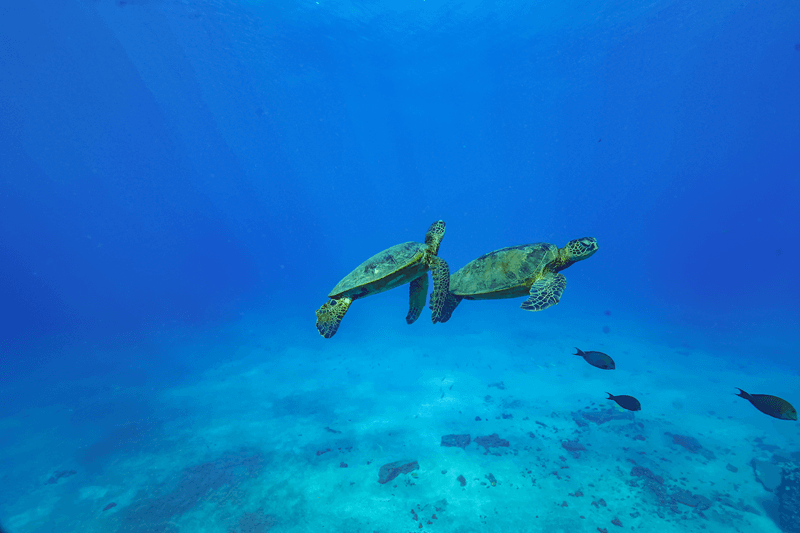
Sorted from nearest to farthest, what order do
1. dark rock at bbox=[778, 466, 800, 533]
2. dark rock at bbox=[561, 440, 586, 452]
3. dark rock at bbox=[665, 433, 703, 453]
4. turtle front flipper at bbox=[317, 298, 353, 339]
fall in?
turtle front flipper at bbox=[317, 298, 353, 339] < dark rock at bbox=[778, 466, 800, 533] < dark rock at bbox=[665, 433, 703, 453] < dark rock at bbox=[561, 440, 586, 452]

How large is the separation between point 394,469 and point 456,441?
2567mm

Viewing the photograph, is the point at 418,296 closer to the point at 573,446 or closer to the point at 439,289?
the point at 439,289

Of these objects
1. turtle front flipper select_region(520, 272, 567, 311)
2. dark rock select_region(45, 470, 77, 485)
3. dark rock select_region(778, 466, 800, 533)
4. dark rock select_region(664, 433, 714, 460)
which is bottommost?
dark rock select_region(778, 466, 800, 533)

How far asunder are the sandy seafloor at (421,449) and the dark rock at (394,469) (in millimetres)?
226

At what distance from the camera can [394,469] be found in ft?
30.9

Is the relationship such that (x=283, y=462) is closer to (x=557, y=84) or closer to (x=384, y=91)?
(x=384, y=91)

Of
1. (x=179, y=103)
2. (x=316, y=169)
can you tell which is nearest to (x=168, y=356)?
(x=179, y=103)

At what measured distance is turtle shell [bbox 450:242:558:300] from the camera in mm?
4430

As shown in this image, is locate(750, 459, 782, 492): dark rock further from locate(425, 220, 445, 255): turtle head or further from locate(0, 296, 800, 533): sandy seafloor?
locate(425, 220, 445, 255): turtle head

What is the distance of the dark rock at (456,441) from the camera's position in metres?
10.5

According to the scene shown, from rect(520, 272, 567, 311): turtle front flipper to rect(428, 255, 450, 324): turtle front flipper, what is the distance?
1227mm

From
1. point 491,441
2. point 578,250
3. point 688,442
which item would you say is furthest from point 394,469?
point 688,442

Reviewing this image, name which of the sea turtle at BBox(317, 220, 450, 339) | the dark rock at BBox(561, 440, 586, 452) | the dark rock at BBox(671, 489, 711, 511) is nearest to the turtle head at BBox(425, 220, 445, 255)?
the sea turtle at BBox(317, 220, 450, 339)

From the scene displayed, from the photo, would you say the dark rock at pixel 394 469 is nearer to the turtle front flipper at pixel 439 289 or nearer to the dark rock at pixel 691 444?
the turtle front flipper at pixel 439 289
